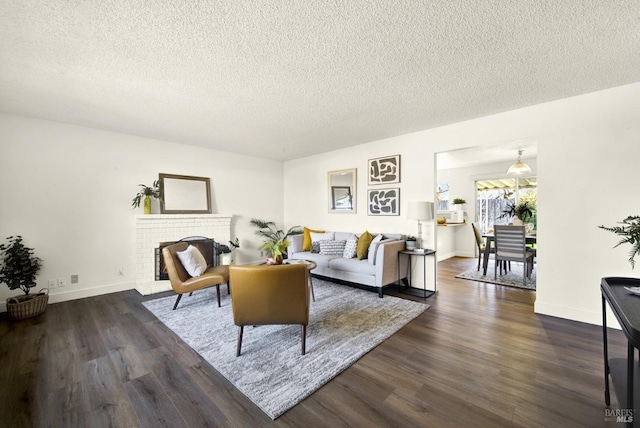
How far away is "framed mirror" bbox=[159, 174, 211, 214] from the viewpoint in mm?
4539

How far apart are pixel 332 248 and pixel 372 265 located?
0.99 metres

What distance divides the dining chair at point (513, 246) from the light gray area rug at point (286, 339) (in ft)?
7.08

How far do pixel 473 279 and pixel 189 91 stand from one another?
5138mm

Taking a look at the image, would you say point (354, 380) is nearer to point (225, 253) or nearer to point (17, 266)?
point (225, 253)

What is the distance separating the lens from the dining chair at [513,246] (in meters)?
4.24

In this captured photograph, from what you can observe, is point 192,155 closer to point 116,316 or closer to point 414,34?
point 116,316

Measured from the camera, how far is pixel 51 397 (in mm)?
1749

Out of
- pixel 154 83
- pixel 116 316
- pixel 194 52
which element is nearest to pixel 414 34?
pixel 194 52

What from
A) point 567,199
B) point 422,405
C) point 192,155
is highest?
point 192,155

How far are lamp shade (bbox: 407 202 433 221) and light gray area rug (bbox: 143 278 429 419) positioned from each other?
1.21 metres

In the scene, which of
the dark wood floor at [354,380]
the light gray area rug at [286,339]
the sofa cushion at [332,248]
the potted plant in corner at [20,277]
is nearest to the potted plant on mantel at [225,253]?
the light gray area rug at [286,339]

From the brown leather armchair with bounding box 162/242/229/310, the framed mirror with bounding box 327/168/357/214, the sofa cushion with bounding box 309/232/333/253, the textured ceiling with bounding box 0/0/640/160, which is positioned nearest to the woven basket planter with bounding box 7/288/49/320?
the brown leather armchair with bounding box 162/242/229/310

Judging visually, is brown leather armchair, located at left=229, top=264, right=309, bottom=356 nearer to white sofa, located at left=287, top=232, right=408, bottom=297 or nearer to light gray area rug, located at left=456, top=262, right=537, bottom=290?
white sofa, located at left=287, top=232, right=408, bottom=297

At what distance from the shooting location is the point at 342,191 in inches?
203
